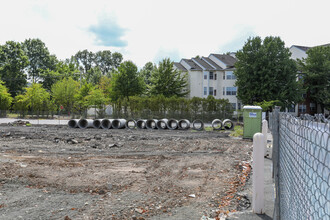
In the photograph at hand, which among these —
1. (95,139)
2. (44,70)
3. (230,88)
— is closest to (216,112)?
(230,88)

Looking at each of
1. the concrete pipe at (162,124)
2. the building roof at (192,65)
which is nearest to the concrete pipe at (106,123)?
the concrete pipe at (162,124)

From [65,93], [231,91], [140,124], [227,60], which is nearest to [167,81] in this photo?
[231,91]

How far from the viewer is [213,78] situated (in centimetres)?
5472

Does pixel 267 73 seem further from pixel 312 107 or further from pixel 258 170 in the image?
pixel 258 170

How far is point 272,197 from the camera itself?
598 centimetres

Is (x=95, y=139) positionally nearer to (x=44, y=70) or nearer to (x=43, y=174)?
(x=43, y=174)

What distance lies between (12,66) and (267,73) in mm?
53844

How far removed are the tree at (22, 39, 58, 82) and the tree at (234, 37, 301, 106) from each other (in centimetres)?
5328

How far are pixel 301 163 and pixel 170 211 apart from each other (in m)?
→ 3.94

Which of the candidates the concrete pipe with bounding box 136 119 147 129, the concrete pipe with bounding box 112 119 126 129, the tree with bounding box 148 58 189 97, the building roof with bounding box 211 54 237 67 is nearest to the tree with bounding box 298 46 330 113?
the building roof with bounding box 211 54 237 67

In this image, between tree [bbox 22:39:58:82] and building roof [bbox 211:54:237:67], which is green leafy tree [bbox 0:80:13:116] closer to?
tree [bbox 22:39:58:82]

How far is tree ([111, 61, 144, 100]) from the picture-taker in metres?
54.5

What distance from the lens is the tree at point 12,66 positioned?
63656 millimetres

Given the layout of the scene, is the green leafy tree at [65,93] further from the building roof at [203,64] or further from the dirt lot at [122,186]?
the dirt lot at [122,186]
